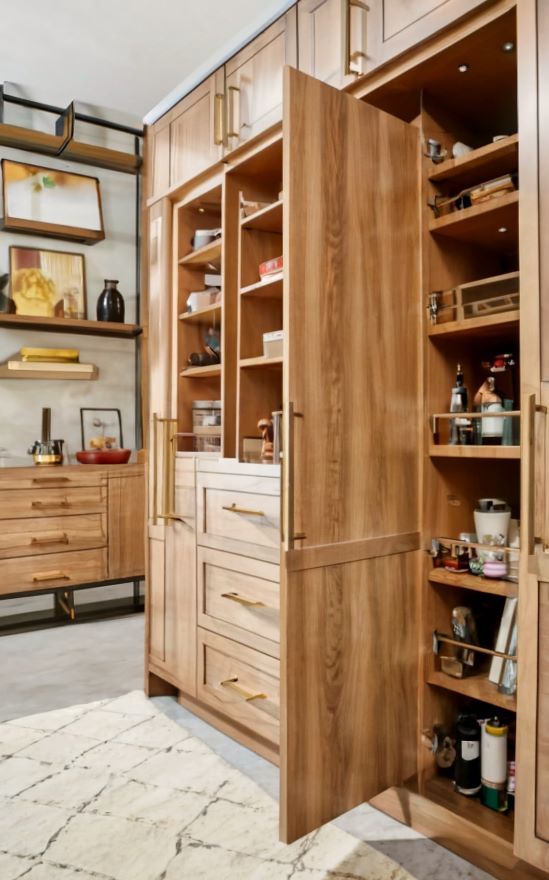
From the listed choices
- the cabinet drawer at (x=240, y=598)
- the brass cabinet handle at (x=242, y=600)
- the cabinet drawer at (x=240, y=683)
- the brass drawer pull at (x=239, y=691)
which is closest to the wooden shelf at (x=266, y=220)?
the cabinet drawer at (x=240, y=598)

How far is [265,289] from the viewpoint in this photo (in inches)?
84.6

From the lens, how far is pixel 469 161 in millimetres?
1723

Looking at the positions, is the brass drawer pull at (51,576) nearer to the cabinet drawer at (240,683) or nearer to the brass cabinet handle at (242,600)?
the cabinet drawer at (240,683)

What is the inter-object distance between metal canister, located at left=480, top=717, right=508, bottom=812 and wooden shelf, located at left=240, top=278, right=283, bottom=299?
1426 mm

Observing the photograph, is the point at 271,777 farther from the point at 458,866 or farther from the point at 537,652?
the point at 537,652

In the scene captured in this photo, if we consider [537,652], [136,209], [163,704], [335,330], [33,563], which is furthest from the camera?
[136,209]

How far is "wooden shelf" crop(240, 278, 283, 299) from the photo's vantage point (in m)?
2.07

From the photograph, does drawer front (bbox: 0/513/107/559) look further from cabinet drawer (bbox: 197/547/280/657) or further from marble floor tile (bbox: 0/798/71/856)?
marble floor tile (bbox: 0/798/71/856)

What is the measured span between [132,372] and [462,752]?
3.32 m

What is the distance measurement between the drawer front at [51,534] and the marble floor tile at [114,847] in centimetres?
203

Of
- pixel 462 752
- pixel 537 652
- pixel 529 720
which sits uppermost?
pixel 537 652

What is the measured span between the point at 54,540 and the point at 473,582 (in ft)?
8.88

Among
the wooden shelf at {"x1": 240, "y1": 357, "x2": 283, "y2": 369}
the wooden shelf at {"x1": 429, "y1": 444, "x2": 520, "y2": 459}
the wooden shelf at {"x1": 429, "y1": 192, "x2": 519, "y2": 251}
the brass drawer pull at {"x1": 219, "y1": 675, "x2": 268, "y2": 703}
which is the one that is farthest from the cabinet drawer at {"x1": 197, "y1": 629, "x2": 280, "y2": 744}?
the wooden shelf at {"x1": 429, "y1": 192, "x2": 519, "y2": 251}

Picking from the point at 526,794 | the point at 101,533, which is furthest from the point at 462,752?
the point at 101,533
